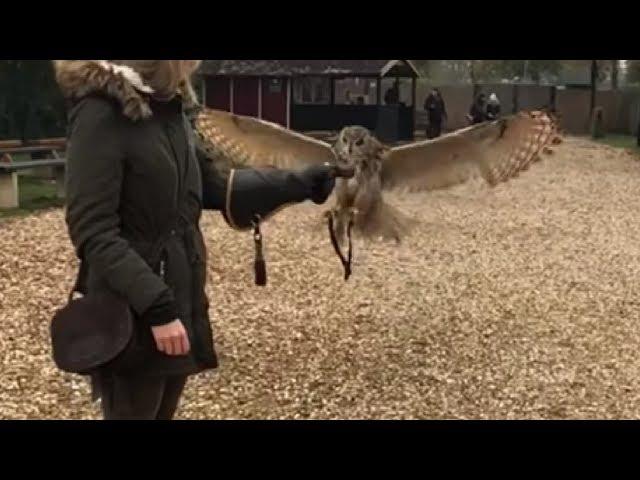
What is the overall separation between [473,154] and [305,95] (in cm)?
1881

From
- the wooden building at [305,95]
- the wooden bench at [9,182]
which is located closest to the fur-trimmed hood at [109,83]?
the wooden bench at [9,182]

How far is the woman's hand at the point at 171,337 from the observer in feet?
7.11

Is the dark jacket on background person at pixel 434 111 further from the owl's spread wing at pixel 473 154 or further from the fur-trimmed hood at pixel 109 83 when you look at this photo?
the fur-trimmed hood at pixel 109 83

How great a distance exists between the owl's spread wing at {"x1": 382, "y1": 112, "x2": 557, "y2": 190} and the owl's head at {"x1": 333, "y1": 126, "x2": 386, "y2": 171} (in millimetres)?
184

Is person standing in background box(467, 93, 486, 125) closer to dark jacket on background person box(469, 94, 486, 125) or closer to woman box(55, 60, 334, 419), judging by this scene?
dark jacket on background person box(469, 94, 486, 125)

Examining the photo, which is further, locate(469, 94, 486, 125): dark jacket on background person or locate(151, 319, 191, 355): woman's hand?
locate(469, 94, 486, 125): dark jacket on background person

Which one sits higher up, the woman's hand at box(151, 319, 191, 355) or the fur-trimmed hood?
the fur-trimmed hood

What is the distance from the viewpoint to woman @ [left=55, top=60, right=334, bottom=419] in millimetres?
2104

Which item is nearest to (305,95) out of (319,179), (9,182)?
(9,182)

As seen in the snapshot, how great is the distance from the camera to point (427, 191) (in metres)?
5.53

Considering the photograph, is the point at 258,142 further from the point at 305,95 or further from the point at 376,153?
the point at 305,95

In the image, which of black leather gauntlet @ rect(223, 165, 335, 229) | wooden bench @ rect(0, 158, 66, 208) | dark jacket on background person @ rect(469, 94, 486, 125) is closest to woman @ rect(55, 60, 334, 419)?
black leather gauntlet @ rect(223, 165, 335, 229)

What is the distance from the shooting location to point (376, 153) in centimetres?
513

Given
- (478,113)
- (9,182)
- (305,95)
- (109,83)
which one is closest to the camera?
(109,83)
